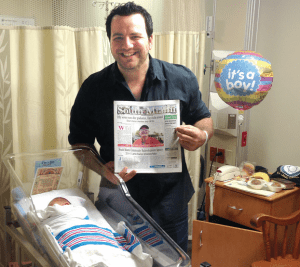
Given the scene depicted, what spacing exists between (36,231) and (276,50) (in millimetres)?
2152

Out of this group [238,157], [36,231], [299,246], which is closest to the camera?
[36,231]

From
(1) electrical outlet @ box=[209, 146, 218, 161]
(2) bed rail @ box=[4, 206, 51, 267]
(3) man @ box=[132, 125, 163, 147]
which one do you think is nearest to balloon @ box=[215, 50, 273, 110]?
(1) electrical outlet @ box=[209, 146, 218, 161]

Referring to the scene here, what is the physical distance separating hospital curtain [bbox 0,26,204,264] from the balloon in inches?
30.7

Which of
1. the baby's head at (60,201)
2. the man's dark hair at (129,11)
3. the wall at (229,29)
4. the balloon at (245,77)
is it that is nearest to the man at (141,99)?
the man's dark hair at (129,11)

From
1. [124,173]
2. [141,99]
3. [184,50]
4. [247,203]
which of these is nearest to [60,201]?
[124,173]

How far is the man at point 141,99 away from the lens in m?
1.43

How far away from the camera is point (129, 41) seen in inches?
56.1

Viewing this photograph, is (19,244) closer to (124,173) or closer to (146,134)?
(124,173)

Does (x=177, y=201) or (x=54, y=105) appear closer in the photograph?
(x=177, y=201)

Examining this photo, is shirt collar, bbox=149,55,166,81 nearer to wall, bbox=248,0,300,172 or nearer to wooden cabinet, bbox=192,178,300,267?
wooden cabinet, bbox=192,178,300,267

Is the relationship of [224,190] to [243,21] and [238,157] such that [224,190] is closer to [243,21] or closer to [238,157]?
[238,157]

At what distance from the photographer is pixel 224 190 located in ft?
7.43

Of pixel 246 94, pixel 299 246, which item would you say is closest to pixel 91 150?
pixel 246 94

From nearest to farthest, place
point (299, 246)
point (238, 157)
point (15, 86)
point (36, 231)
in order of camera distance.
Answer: point (36, 231) < point (15, 86) < point (299, 246) < point (238, 157)
